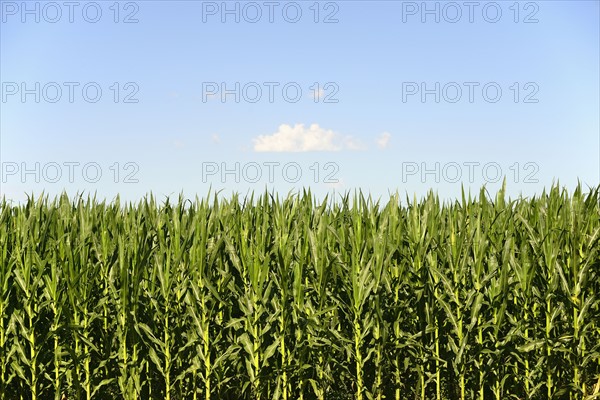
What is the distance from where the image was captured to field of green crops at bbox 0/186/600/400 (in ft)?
20.2

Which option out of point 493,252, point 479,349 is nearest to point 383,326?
point 479,349

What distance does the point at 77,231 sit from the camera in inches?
285

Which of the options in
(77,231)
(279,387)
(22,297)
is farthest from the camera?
(77,231)

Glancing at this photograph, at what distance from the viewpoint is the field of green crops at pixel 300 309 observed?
243 inches

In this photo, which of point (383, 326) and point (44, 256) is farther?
point (44, 256)

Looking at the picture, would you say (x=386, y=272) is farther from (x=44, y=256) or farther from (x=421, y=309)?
(x=44, y=256)

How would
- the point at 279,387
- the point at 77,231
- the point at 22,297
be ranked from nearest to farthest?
the point at 279,387, the point at 22,297, the point at 77,231

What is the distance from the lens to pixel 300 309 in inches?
241

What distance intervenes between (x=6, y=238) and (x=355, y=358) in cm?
371

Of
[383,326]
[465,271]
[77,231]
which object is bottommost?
[383,326]

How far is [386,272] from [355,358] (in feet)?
2.79

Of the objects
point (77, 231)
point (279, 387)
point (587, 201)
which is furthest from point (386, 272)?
point (77, 231)

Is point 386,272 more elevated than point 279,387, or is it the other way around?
point 386,272

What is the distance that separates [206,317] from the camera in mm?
6215
